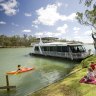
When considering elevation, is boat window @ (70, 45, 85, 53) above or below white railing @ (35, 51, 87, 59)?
above

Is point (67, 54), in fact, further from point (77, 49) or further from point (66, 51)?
point (77, 49)

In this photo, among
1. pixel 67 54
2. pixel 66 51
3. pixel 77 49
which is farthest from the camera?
pixel 66 51

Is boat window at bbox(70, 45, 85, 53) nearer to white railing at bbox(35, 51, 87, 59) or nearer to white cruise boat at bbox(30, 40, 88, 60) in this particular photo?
white cruise boat at bbox(30, 40, 88, 60)

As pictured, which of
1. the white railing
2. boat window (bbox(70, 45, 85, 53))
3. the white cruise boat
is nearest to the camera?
the white railing

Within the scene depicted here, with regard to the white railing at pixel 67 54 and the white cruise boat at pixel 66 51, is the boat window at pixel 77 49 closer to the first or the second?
the white cruise boat at pixel 66 51

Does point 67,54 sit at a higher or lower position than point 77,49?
lower

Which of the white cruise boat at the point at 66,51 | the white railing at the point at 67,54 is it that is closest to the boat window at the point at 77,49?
the white cruise boat at the point at 66,51

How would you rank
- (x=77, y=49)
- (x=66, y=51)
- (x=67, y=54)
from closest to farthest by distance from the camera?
1. (x=67, y=54)
2. (x=77, y=49)
3. (x=66, y=51)

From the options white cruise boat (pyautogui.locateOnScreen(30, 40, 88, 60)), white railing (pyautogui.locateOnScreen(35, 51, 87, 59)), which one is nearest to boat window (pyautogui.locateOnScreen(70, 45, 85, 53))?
white cruise boat (pyautogui.locateOnScreen(30, 40, 88, 60))

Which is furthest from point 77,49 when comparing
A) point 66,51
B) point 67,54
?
point 67,54

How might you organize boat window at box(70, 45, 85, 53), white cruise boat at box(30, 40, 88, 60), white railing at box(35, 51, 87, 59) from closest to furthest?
white railing at box(35, 51, 87, 59)
white cruise boat at box(30, 40, 88, 60)
boat window at box(70, 45, 85, 53)

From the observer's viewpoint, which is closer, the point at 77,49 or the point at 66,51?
the point at 77,49

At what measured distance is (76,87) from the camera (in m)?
12.6

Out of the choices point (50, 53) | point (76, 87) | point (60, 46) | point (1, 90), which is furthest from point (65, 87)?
point (50, 53)
